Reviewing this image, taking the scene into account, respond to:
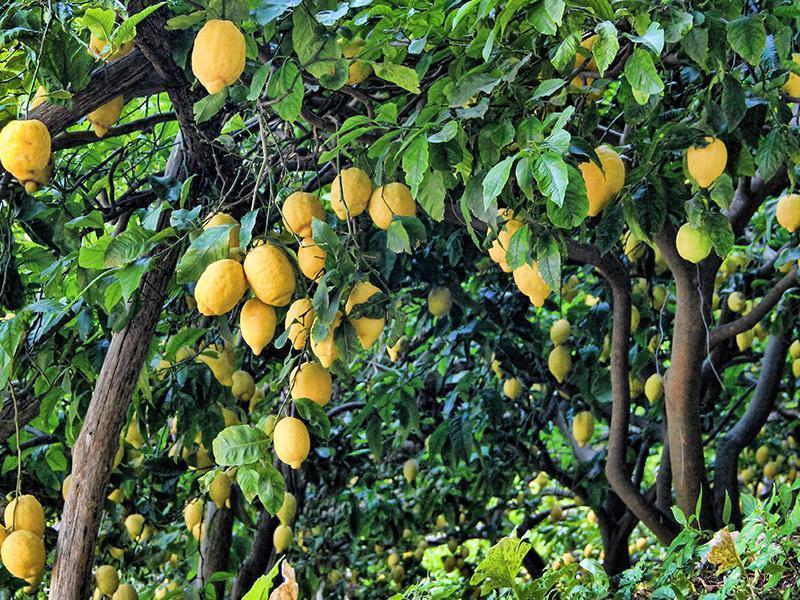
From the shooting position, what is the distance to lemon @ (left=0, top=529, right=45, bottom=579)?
8.23 ft

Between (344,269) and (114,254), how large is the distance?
1.63 feet

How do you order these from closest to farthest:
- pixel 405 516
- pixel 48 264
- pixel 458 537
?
1. pixel 48 264
2. pixel 405 516
3. pixel 458 537

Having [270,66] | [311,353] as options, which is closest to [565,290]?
[311,353]

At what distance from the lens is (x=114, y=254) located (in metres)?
2.26

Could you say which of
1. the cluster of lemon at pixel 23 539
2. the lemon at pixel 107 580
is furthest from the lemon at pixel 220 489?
the cluster of lemon at pixel 23 539

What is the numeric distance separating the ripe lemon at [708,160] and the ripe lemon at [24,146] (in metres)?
1.40

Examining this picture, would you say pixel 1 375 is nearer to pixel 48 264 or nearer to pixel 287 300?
pixel 48 264

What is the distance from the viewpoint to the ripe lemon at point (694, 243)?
2596 mm

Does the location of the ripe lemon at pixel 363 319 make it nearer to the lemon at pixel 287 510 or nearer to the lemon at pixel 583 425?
the lemon at pixel 287 510

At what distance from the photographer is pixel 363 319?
223 centimetres

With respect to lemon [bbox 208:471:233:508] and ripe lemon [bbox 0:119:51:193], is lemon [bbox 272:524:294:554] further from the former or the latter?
ripe lemon [bbox 0:119:51:193]

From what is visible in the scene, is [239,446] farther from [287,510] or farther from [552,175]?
[287,510]

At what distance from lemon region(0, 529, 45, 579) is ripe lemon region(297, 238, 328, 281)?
0.97 metres

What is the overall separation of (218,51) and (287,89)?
205mm
